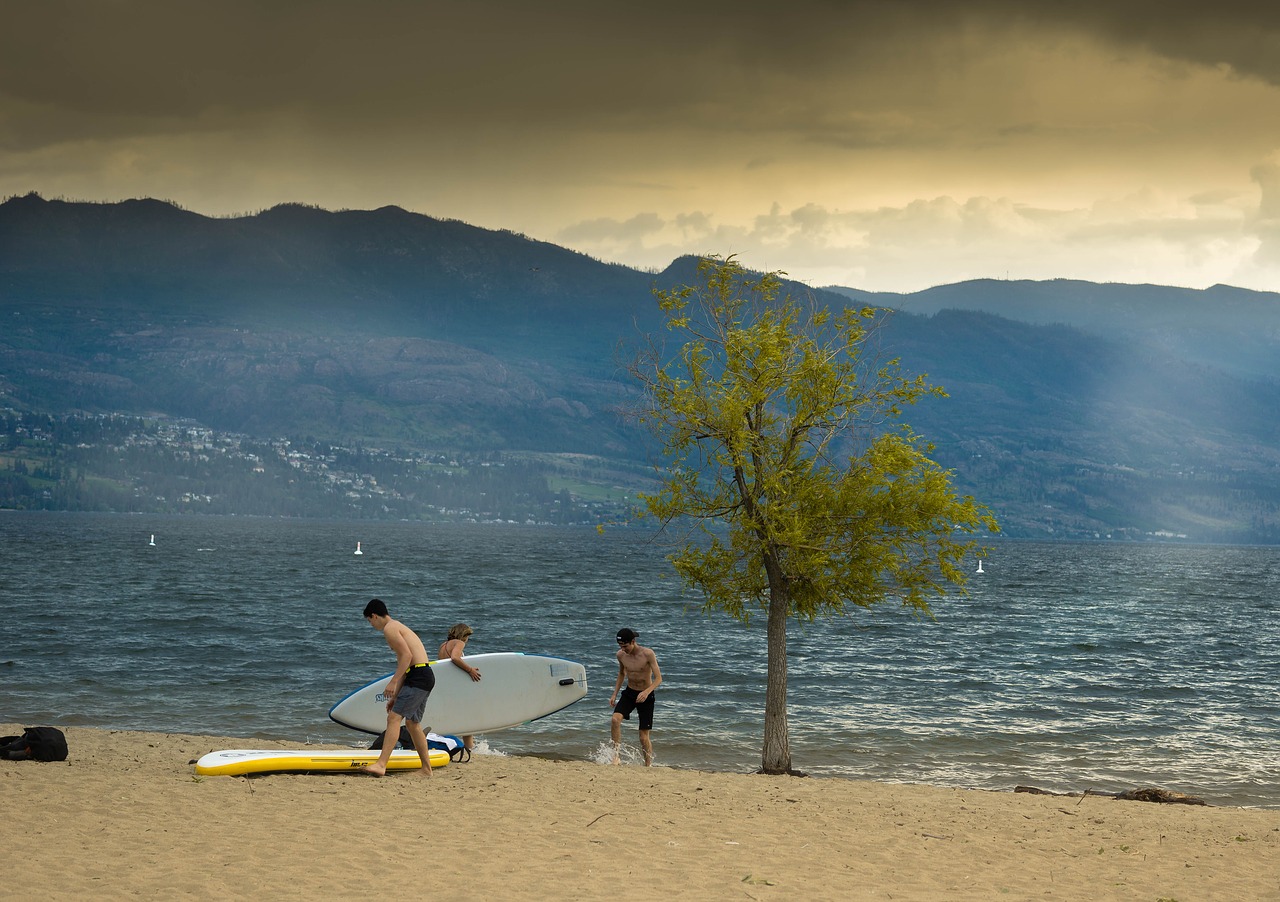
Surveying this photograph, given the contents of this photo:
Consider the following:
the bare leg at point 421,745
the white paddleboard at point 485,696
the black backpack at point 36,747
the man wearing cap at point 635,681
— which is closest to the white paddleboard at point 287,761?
the bare leg at point 421,745

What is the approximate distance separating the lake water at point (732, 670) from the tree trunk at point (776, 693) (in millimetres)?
2948

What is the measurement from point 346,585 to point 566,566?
1532 inches

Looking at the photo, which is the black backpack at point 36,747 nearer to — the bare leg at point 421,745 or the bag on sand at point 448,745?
the bag on sand at point 448,745

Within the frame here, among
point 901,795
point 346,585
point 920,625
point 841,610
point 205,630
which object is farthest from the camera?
point 346,585

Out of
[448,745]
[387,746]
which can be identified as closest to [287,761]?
[387,746]

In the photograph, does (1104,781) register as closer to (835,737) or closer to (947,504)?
(835,737)

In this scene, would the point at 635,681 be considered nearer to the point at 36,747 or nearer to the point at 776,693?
the point at 776,693

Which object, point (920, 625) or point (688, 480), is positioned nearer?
point (688, 480)

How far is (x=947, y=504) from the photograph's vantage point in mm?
17734

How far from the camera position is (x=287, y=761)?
15.8m

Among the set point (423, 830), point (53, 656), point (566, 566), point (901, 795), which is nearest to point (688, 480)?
point (901, 795)

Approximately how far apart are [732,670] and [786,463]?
20914mm

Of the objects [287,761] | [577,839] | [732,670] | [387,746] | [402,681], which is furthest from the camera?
[732,670]

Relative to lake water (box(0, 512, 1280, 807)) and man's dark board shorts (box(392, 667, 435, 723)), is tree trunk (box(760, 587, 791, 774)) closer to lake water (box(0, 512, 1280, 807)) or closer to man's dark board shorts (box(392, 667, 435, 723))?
lake water (box(0, 512, 1280, 807))
